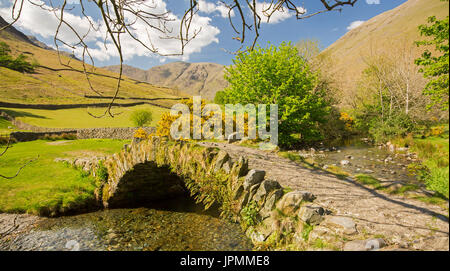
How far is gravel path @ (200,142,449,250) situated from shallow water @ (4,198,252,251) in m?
2.35

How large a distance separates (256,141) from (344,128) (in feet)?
42.5

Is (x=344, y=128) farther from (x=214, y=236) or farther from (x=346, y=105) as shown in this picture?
(x=214, y=236)

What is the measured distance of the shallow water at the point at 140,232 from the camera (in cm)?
624

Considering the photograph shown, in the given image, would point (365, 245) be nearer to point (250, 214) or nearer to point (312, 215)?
point (312, 215)

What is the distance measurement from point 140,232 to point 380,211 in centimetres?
705

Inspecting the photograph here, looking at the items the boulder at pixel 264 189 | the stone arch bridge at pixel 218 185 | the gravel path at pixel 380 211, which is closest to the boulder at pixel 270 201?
the stone arch bridge at pixel 218 185

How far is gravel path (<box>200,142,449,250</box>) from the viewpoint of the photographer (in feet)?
5.06

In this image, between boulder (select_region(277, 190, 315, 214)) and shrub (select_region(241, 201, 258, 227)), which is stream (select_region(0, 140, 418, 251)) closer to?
shrub (select_region(241, 201, 258, 227))

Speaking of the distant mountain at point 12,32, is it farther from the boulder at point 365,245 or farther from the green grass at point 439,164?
the boulder at point 365,245

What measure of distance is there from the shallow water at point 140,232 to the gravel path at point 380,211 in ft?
7.72

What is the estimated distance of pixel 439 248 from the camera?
1.23m

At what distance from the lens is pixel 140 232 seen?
23.9 feet
